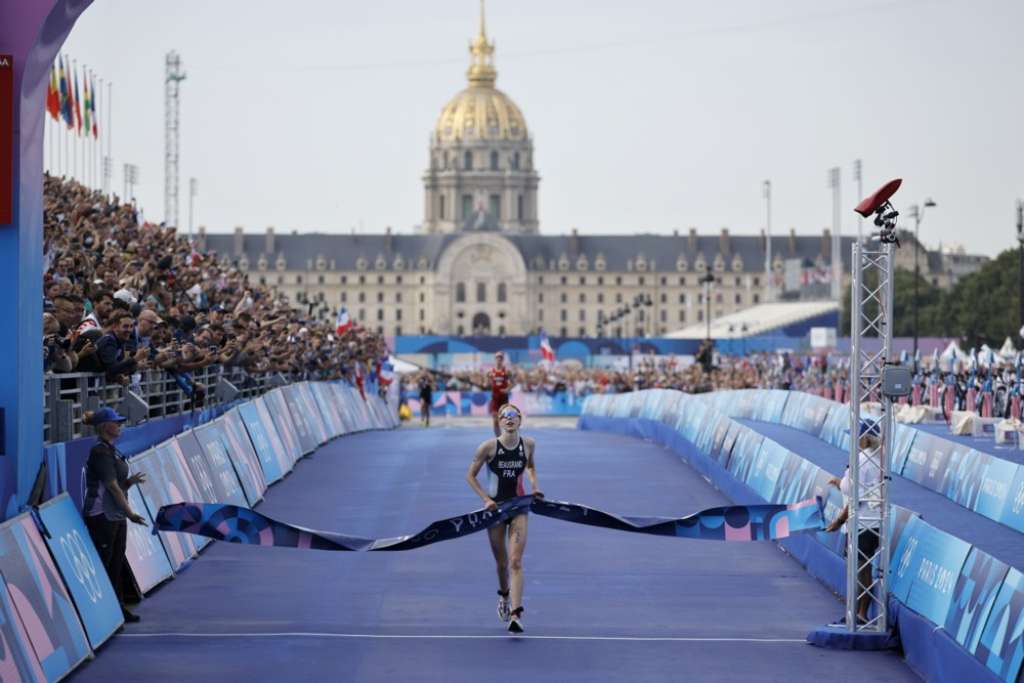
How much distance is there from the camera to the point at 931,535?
12430mm

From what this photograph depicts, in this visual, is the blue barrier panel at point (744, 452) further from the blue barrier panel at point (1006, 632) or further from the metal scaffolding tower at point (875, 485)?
the blue barrier panel at point (1006, 632)

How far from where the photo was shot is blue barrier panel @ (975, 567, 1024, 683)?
9914mm

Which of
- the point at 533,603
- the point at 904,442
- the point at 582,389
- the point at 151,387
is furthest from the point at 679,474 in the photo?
the point at 582,389

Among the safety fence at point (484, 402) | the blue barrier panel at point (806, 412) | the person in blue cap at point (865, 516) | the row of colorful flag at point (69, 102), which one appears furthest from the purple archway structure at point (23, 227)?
the safety fence at point (484, 402)

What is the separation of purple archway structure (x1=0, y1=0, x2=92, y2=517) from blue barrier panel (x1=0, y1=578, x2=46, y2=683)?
1972 mm

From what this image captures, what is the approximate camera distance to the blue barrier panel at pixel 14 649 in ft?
32.8

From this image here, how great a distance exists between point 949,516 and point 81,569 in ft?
28.8

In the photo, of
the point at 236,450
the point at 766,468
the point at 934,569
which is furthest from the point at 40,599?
the point at 766,468

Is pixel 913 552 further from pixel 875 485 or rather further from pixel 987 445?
pixel 987 445

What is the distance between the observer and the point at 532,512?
44.1ft

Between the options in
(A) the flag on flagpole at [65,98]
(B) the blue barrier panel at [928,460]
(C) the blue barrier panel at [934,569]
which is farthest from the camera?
(A) the flag on flagpole at [65,98]

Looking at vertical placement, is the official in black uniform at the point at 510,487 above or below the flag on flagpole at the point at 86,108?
below

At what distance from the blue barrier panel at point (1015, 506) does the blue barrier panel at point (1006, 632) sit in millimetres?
6087

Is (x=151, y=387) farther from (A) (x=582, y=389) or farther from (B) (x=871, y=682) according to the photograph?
(A) (x=582, y=389)
